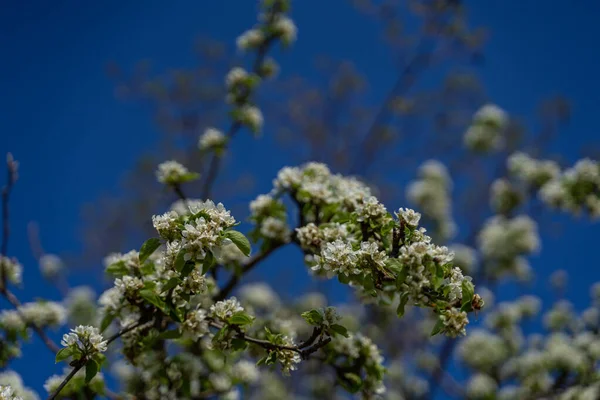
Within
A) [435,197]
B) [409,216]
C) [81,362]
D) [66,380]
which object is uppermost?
[435,197]

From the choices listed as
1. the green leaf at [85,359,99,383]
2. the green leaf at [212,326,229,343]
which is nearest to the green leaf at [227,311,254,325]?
A: the green leaf at [212,326,229,343]

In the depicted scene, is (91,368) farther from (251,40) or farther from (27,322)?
(251,40)

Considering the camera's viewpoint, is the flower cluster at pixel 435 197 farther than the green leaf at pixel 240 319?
Yes

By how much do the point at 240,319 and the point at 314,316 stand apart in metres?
0.32

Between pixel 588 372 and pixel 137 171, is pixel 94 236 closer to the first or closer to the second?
pixel 137 171

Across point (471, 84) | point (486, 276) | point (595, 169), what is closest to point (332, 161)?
point (471, 84)

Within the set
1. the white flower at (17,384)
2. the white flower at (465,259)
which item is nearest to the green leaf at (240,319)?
the white flower at (17,384)

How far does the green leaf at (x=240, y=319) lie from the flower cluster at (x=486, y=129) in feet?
23.4

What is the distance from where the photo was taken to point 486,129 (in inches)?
337

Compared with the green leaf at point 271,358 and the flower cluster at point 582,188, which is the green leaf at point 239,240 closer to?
the green leaf at point 271,358

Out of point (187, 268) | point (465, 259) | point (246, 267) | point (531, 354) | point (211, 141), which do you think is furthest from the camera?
point (465, 259)

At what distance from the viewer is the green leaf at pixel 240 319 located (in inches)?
89.1

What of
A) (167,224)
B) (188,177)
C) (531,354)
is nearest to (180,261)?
(167,224)

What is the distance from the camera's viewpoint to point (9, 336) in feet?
12.0
